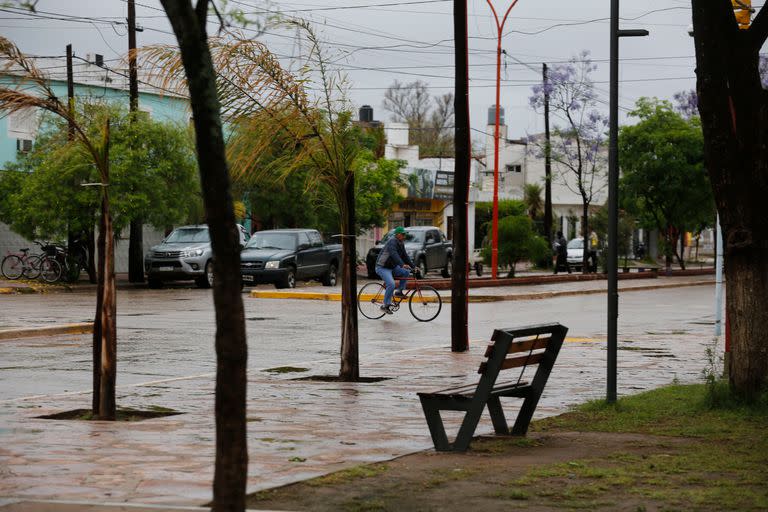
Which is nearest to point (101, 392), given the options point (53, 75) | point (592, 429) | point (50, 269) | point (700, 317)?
point (592, 429)

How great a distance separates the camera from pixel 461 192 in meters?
17.3

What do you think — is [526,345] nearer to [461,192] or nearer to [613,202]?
[613,202]

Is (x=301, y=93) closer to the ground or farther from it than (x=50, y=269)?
farther from it

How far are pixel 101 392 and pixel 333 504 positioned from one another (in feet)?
13.0

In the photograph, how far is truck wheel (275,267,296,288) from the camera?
33625mm

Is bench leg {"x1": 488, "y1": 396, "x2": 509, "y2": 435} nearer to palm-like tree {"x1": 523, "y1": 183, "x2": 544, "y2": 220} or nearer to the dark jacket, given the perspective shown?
the dark jacket

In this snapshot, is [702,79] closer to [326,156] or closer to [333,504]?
[326,156]

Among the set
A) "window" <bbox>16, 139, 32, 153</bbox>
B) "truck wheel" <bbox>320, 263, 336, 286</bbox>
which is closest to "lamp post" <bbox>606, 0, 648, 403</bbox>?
"truck wheel" <bbox>320, 263, 336, 286</bbox>

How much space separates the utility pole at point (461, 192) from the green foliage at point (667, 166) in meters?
34.4

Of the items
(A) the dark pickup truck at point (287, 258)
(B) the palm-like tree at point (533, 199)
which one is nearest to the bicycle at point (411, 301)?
(A) the dark pickup truck at point (287, 258)

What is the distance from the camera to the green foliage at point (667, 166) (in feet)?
165

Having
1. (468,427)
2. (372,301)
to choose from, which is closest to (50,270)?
(372,301)

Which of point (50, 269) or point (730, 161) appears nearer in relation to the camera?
point (730, 161)

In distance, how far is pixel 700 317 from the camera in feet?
83.3
